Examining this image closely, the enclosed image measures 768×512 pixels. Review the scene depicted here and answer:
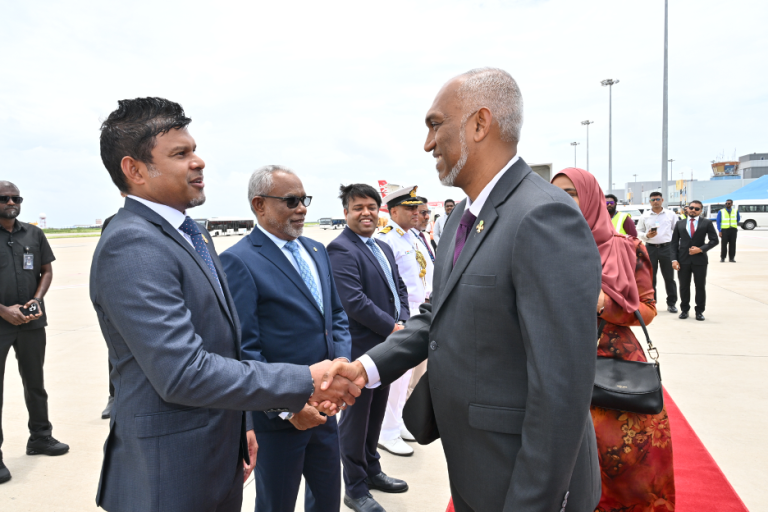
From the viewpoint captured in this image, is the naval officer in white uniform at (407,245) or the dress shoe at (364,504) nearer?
the dress shoe at (364,504)

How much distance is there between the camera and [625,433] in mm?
2182

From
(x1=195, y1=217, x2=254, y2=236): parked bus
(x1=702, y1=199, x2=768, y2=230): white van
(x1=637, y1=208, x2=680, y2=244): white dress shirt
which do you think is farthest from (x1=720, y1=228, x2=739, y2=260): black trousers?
(x1=195, y1=217, x2=254, y2=236): parked bus

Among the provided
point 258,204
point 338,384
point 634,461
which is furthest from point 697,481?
point 258,204

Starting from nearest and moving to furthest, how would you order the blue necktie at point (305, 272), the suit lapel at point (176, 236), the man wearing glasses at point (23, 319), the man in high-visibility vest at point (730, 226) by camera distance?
the suit lapel at point (176, 236)
the blue necktie at point (305, 272)
the man wearing glasses at point (23, 319)
the man in high-visibility vest at point (730, 226)

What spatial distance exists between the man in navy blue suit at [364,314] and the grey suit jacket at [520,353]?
5.06ft

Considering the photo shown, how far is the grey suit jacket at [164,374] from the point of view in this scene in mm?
1432

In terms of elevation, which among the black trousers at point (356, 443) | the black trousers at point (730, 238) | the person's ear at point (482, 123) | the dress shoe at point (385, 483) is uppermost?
the person's ear at point (482, 123)

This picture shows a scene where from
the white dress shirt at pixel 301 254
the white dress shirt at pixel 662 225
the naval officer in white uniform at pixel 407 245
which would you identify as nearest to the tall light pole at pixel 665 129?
the white dress shirt at pixel 662 225

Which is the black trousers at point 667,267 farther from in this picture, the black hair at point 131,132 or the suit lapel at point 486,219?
the black hair at point 131,132

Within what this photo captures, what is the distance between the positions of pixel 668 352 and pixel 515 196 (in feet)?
19.9

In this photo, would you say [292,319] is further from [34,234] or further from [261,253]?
[34,234]

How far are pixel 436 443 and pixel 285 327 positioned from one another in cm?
237

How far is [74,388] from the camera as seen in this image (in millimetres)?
5180

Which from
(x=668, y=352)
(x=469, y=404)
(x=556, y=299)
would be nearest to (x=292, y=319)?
(x=469, y=404)
